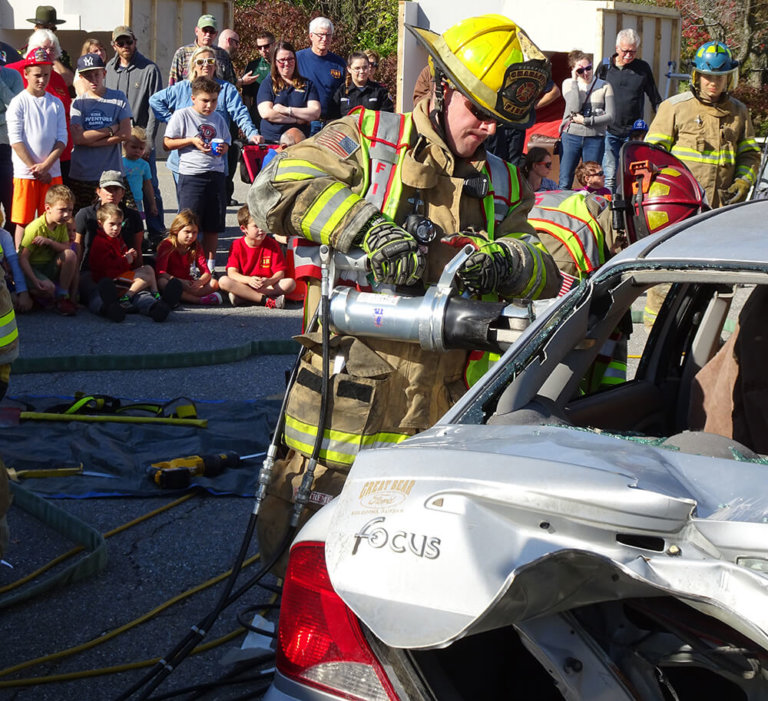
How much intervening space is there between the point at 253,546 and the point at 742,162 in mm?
6143

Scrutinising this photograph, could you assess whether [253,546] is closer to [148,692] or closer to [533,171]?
[148,692]

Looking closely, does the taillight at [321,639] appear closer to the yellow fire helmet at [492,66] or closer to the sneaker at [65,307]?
the yellow fire helmet at [492,66]

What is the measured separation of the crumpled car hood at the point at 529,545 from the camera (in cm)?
174

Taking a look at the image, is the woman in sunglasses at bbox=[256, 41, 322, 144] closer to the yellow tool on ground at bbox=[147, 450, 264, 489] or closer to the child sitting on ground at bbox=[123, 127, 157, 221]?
the child sitting on ground at bbox=[123, 127, 157, 221]

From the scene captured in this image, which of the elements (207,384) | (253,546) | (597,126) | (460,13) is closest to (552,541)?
(253,546)

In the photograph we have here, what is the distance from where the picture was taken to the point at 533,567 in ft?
5.79

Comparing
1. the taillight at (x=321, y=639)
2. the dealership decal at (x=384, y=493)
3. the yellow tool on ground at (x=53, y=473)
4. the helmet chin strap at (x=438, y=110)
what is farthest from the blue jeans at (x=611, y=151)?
the dealership decal at (x=384, y=493)

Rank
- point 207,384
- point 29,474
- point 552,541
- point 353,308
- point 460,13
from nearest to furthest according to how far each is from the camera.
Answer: point 552,541 → point 353,308 → point 29,474 → point 207,384 → point 460,13

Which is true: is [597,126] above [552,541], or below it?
above

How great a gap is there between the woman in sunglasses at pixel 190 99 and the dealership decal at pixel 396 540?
874 cm

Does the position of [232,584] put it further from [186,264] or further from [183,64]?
[183,64]

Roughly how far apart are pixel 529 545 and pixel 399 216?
2028mm

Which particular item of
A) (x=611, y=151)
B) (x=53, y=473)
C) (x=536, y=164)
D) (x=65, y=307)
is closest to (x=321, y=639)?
(x=53, y=473)

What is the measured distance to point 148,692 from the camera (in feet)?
10.4
